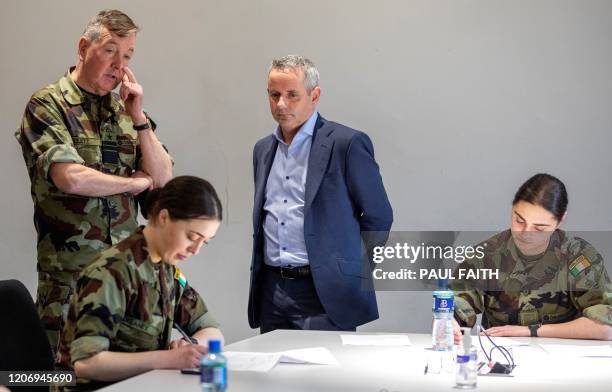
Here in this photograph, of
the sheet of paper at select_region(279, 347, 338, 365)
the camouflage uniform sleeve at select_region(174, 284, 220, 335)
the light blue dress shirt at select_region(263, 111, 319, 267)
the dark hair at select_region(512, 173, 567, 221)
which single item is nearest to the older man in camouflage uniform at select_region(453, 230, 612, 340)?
the dark hair at select_region(512, 173, 567, 221)

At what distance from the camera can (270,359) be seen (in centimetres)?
280

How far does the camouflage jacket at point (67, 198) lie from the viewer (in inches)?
130

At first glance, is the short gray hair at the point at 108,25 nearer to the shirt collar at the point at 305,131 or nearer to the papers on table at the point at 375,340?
the shirt collar at the point at 305,131

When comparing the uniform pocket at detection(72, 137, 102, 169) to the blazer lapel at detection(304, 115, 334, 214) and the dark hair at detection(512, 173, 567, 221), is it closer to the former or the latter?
the blazer lapel at detection(304, 115, 334, 214)

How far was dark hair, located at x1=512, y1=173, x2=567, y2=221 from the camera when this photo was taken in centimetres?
375

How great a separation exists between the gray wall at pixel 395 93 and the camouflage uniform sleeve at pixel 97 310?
2.70m

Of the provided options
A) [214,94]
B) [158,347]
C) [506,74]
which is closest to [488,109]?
[506,74]

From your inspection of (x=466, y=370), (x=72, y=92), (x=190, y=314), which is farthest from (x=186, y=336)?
(x=72, y=92)

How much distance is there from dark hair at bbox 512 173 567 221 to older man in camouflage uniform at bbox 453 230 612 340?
14 centimetres

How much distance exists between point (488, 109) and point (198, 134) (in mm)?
1681

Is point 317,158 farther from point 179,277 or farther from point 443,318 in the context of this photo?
point 179,277

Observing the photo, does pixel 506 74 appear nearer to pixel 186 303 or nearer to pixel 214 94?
pixel 214 94

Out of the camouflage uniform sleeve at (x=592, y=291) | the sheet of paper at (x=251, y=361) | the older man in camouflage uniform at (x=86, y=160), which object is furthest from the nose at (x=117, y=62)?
the camouflage uniform sleeve at (x=592, y=291)

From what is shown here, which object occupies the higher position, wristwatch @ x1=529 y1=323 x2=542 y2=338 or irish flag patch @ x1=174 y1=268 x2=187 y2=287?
irish flag patch @ x1=174 y1=268 x2=187 y2=287
